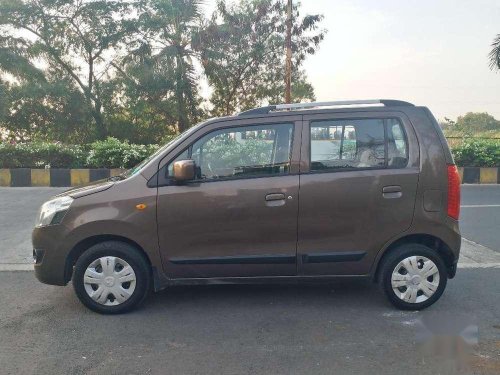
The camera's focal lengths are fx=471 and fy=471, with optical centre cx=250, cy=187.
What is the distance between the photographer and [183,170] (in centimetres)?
384

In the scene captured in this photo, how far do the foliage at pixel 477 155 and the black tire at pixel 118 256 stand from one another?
36.4 ft

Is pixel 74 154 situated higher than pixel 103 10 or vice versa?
pixel 103 10

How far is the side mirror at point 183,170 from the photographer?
12.6 ft

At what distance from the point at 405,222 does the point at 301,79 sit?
902 inches

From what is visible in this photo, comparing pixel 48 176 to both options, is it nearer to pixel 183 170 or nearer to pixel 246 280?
pixel 183 170

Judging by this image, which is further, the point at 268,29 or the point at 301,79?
the point at 301,79

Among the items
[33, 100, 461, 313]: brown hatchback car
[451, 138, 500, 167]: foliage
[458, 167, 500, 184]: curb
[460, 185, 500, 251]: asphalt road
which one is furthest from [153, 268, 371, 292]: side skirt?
[451, 138, 500, 167]: foliage

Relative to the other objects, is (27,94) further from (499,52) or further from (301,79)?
(499,52)

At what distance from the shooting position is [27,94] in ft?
61.5

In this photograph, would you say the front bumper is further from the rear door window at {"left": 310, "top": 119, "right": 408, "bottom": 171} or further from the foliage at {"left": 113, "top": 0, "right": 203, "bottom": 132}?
the foliage at {"left": 113, "top": 0, "right": 203, "bottom": 132}

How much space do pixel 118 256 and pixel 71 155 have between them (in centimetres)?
871

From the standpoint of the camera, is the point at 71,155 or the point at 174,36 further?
the point at 174,36

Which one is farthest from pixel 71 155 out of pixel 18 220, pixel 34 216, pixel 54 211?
pixel 54 211

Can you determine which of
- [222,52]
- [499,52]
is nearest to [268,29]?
[222,52]
